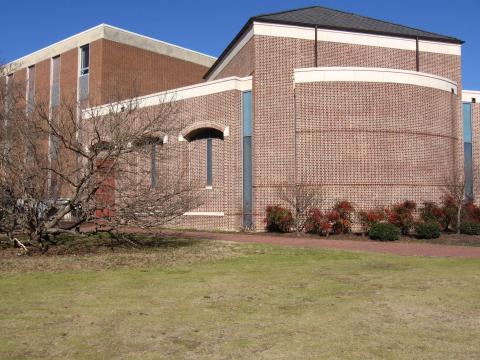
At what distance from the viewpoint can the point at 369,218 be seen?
20.8m

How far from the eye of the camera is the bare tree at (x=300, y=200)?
71.2ft

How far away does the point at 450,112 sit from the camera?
24812mm

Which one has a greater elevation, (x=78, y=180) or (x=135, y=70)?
(x=135, y=70)

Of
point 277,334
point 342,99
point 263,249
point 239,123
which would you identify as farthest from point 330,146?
point 277,334

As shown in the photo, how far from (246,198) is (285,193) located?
2102 mm

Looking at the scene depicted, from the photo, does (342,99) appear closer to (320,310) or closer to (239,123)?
(239,123)

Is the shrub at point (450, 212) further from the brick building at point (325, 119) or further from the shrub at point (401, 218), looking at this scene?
the shrub at point (401, 218)

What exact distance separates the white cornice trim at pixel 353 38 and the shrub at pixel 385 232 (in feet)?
32.1

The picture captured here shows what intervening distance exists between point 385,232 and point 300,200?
3831mm

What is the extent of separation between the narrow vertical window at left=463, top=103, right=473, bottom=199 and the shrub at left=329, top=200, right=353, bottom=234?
773 cm

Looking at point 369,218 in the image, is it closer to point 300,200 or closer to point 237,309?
point 300,200

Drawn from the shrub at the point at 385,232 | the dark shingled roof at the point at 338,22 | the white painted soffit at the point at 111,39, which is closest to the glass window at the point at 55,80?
the white painted soffit at the point at 111,39

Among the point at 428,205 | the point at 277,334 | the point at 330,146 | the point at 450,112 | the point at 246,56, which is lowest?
the point at 277,334

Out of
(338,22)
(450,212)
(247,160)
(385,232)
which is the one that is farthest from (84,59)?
(450,212)
